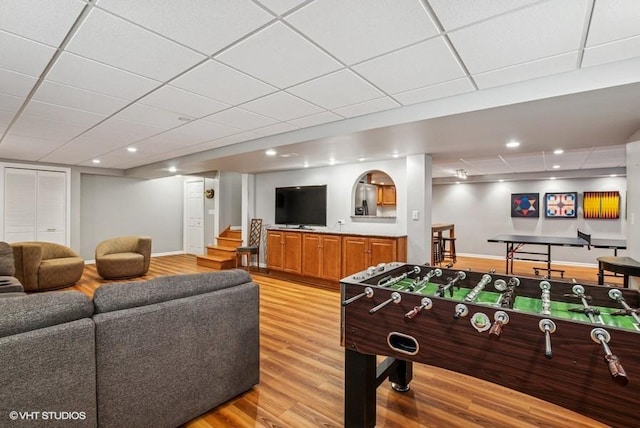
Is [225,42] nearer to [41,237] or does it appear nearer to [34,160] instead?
[34,160]

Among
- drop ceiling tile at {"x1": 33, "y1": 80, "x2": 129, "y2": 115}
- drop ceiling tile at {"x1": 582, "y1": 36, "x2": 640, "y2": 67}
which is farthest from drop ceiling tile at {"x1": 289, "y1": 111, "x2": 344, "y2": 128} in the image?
drop ceiling tile at {"x1": 582, "y1": 36, "x2": 640, "y2": 67}

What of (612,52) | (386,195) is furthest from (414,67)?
(386,195)

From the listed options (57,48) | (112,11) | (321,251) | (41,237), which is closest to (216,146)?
(321,251)

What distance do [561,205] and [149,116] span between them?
8.96 m

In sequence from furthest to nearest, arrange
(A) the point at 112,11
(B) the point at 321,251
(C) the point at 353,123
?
(B) the point at 321,251 < (C) the point at 353,123 < (A) the point at 112,11

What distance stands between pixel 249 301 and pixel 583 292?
2.06 meters

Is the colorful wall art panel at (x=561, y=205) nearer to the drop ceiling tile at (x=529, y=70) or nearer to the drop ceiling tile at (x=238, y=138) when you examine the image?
the drop ceiling tile at (x=529, y=70)

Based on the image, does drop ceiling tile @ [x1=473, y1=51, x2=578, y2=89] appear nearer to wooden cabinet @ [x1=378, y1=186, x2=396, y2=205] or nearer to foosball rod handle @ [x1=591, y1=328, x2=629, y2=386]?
foosball rod handle @ [x1=591, y1=328, x2=629, y2=386]

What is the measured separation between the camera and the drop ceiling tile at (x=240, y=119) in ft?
10.4

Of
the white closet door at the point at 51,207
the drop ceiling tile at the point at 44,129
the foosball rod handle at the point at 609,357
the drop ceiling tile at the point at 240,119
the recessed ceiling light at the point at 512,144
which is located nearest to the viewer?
the foosball rod handle at the point at 609,357

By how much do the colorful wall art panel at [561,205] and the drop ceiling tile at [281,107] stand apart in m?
7.50

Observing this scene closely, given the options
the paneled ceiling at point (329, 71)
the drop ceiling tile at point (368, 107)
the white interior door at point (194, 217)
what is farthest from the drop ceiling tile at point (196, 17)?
the white interior door at point (194, 217)

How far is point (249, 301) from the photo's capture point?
221 cm

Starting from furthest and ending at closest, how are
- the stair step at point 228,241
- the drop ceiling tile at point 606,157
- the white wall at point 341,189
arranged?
the stair step at point 228,241 → the white wall at point 341,189 → the drop ceiling tile at point 606,157
